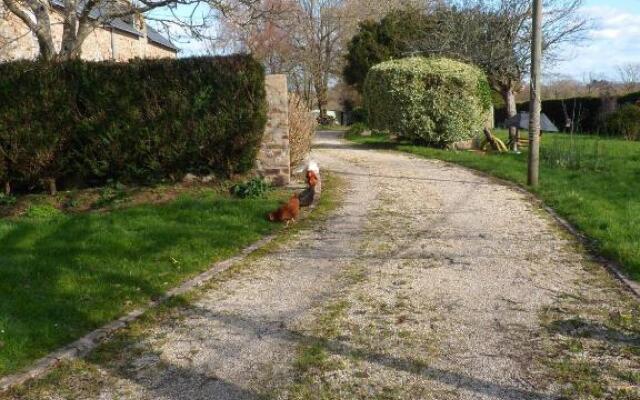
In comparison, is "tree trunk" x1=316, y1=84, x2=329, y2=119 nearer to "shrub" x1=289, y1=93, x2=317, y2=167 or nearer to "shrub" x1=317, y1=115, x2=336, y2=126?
"shrub" x1=317, y1=115, x2=336, y2=126

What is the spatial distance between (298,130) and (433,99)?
627 cm

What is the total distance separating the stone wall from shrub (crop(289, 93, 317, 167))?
1080 millimetres

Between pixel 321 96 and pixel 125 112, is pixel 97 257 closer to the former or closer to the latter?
pixel 125 112

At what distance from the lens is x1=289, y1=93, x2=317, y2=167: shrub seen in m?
11.3

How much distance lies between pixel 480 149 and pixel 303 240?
1169cm

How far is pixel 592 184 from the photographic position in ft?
32.7

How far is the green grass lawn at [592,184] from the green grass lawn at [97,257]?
399 cm

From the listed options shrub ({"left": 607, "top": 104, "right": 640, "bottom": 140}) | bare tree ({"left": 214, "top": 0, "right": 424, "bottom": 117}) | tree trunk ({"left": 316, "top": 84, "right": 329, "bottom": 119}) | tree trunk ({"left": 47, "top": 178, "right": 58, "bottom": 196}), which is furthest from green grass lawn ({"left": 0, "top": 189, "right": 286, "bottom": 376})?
tree trunk ({"left": 316, "top": 84, "right": 329, "bottom": 119})

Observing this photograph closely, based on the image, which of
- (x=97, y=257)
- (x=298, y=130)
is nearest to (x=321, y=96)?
(x=298, y=130)

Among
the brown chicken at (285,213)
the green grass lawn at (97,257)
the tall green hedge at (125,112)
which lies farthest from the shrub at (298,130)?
the brown chicken at (285,213)

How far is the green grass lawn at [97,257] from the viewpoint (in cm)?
423

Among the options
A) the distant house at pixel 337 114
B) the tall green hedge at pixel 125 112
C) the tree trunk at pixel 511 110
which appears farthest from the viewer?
the distant house at pixel 337 114

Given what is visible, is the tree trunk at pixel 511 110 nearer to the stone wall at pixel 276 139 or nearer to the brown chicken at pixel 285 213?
the stone wall at pixel 276 139

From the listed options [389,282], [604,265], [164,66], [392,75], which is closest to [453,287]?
[389,282]
